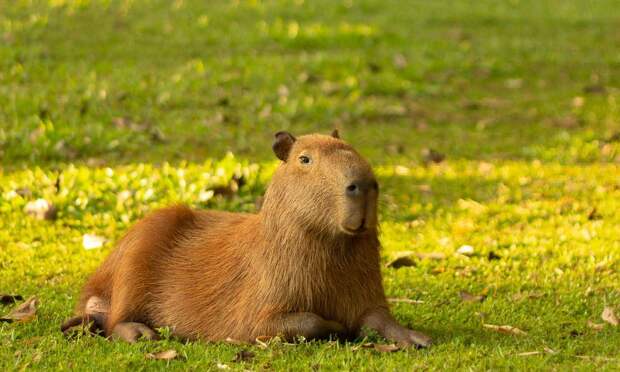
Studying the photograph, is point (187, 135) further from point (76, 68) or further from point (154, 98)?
point (76, 68)

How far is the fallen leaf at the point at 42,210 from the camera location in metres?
7.09

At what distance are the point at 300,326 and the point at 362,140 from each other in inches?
229

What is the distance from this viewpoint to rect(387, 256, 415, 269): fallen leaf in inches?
248

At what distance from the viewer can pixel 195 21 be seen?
14391mm

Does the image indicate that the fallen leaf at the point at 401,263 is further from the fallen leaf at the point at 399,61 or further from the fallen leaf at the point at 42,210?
the fallen leaf at the point at 399,61

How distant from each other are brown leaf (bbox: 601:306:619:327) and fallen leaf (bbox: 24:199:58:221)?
3705mm

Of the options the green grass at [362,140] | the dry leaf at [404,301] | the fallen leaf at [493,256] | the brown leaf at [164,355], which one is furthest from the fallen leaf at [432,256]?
the brown leaf at [164,355]

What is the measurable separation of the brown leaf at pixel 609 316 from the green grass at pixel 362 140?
0.17 ft

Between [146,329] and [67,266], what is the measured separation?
1675 mm

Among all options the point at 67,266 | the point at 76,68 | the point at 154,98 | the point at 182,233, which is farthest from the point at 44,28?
the point at 182,233

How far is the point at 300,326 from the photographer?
14.4 feet

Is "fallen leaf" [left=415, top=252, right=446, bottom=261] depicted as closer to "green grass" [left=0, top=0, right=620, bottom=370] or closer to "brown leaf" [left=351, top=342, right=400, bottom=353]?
"green grass" [left=0, top=0, right=620, bottom=370]

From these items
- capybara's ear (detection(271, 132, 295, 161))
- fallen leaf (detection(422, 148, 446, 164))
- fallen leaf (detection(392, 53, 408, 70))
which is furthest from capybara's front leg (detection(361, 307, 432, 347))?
fallen leaf (detection(392, 53, 408, 70))

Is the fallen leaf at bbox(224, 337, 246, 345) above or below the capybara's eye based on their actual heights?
below
